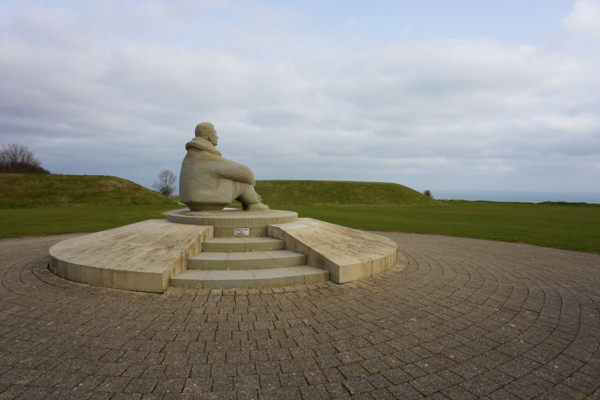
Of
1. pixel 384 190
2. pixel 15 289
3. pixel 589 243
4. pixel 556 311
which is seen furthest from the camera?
pixel 384 190

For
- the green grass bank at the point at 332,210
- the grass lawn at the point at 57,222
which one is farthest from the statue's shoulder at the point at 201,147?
the green grass bank at the point at 332,210

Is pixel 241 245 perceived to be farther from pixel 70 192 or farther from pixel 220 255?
pixel 70 192

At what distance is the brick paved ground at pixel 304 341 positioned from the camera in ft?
9.74

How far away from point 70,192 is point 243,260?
45780mm

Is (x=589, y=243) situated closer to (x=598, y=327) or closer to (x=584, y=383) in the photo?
(x=598, y=327)

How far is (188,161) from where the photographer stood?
1017cm

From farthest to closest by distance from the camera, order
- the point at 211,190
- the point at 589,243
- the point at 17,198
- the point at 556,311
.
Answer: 1. the point at 17,198
2. the point at 589,243
3. the point at 211,190
4. the point at 556,311

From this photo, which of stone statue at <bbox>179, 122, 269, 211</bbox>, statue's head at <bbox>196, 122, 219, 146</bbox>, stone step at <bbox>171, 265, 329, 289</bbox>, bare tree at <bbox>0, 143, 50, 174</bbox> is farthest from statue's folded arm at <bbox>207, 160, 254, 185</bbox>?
bare tree at <bbox>0, 143, 50, 174</bbox>

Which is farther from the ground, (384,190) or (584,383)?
(384,190)

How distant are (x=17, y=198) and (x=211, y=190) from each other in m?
41.5

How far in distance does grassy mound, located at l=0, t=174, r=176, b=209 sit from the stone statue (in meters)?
35.6

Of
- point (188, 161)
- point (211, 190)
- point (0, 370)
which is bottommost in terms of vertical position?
point (0, 370)

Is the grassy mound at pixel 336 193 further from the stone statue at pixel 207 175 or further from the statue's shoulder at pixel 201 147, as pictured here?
the statue's shoulder at pixel 201 147

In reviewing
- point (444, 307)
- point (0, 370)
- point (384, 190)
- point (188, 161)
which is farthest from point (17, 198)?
point (384, 190)
